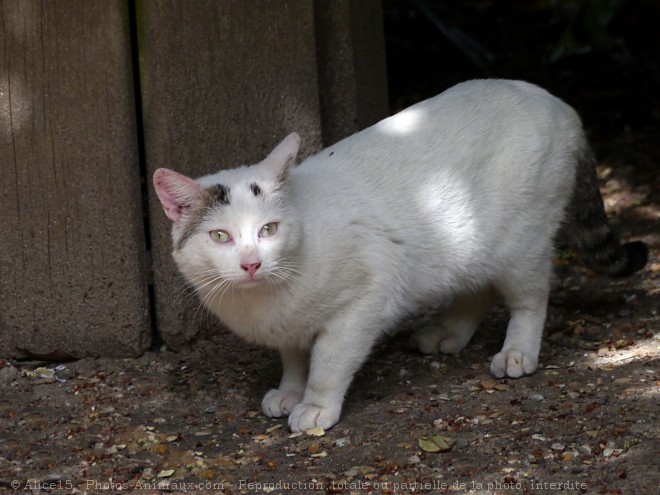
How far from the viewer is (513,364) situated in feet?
15.5

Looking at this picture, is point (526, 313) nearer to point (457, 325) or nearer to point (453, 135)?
point (457, 325)

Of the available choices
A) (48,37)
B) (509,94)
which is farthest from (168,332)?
(509,94)

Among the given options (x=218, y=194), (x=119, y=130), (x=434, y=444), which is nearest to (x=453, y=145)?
(x=218, y=194)

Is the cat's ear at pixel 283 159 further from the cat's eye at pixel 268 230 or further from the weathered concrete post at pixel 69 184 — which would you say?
the weathered concrete post at pixel 69 184

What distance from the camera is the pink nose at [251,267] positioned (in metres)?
3.97

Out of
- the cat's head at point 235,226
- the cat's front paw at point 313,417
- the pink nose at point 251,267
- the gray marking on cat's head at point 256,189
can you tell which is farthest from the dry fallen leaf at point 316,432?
the gray marking on cat's head at point 256,189

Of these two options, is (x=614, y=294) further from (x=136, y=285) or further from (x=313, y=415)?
(x=136, y=285)

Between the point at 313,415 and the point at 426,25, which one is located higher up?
the point at 426,25

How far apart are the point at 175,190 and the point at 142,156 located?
3.53 feet

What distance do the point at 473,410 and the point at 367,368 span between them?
0.80 metres

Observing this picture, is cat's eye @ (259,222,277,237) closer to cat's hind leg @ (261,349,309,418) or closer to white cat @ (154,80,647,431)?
white cat @ (154,80,647,431)

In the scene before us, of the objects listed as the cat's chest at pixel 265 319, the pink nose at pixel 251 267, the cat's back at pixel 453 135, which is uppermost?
the cat's back at pixel 453 135

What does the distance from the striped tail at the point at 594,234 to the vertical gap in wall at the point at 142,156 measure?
2.13m

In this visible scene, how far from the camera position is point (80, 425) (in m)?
4.52
